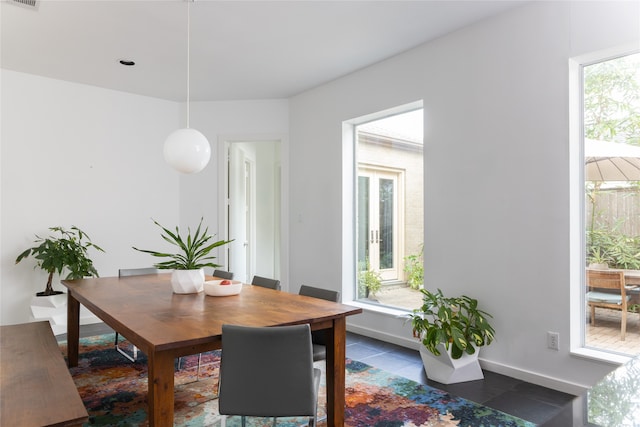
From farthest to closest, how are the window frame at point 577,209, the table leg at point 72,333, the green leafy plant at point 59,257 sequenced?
1. the green leafy plant at point 59,257
2. the table leg at point 72,333
3. the window frame at point 577,209

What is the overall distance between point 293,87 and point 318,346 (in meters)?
3.46

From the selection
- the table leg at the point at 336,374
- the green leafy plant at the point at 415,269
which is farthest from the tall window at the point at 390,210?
the table leg at the point at 336,374

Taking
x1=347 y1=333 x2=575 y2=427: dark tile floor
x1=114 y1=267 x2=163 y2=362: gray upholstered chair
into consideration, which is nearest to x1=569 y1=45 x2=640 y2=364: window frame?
x1=347 y1=333 x2=575 y2=427: dark tile floor

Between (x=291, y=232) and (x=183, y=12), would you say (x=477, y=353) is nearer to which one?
(x=291, y=232)

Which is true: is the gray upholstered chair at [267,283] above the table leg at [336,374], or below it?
above

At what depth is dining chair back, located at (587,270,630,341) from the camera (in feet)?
8.82

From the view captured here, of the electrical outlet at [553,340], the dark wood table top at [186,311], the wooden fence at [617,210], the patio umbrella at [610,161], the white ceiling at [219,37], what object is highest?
the white ceiling at [219,37]

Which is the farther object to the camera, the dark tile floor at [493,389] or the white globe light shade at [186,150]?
the white globe light shade at [186,150]

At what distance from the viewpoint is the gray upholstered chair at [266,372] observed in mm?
1633

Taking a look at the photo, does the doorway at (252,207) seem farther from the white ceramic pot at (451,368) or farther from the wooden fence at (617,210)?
the wooden fence at (617,210)

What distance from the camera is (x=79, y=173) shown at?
486 cm

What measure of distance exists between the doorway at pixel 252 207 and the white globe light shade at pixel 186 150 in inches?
106

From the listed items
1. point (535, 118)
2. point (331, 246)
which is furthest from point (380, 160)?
point (535, 118)

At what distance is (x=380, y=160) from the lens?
14.8ft
